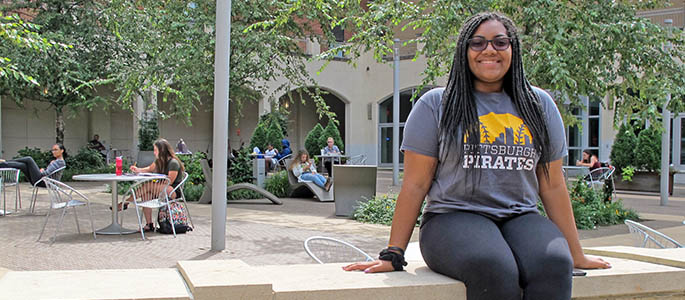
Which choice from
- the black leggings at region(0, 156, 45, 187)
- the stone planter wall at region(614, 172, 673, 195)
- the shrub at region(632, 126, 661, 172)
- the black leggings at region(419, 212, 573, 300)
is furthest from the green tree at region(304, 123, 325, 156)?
the black leggings at region(419, 212, 573, 300)

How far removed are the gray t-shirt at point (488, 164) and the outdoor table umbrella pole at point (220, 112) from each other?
4.85 m

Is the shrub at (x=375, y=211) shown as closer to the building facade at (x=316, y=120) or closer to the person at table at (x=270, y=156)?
the person at table at (x=270, y=156)

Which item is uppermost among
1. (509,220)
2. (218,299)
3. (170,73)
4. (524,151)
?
(170,73)

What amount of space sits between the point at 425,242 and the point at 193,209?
1003 cm

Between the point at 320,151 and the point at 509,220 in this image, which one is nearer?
the point at 509,220

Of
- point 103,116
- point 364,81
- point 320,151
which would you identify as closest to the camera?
point 320,151

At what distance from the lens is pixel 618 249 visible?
305cm

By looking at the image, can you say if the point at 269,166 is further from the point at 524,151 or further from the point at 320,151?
the point at 524,151

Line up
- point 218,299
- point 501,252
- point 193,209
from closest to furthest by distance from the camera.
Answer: point 218,299 < point 501,252 < point 193,209

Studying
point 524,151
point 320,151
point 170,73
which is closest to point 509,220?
point 524,151

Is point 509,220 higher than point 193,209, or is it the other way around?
point 509,220

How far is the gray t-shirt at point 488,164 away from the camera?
2.36 meters

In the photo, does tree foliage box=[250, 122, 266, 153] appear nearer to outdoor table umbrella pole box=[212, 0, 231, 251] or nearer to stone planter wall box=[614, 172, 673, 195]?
stone planter wall box=[614, 172, 673, 195]

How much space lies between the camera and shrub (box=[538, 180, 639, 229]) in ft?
32.2
